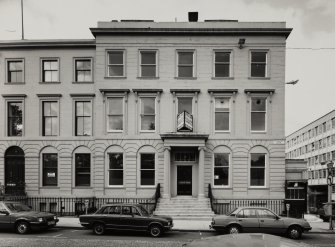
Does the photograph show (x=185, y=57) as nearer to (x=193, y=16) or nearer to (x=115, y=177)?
(x=193, y=16)

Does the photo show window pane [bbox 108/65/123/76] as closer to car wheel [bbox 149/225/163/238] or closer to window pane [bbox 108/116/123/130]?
window pane [bbox 108/116/123/130]

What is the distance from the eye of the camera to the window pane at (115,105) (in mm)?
23750

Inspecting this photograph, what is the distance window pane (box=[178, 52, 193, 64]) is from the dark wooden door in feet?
43.8

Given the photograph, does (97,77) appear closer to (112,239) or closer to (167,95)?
(167,95)

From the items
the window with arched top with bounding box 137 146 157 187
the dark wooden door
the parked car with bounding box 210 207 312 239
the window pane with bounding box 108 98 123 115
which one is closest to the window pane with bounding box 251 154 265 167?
the window with arched top with bounding box 137 146 157 187

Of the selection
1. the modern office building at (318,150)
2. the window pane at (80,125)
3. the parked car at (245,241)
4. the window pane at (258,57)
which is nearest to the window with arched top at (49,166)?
the window pane at (80,125)

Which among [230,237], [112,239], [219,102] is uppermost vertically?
[219,102]

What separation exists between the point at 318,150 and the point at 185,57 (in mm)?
62226

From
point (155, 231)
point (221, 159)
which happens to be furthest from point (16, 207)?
point (221, 159)

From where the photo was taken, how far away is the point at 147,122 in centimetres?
2372

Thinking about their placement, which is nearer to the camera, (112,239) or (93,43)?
(112,239)

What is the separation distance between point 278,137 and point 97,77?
526 inches

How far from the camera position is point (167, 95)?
2350 centimetres

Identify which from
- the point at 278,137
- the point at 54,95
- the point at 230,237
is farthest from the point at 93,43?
the point at 230,237
